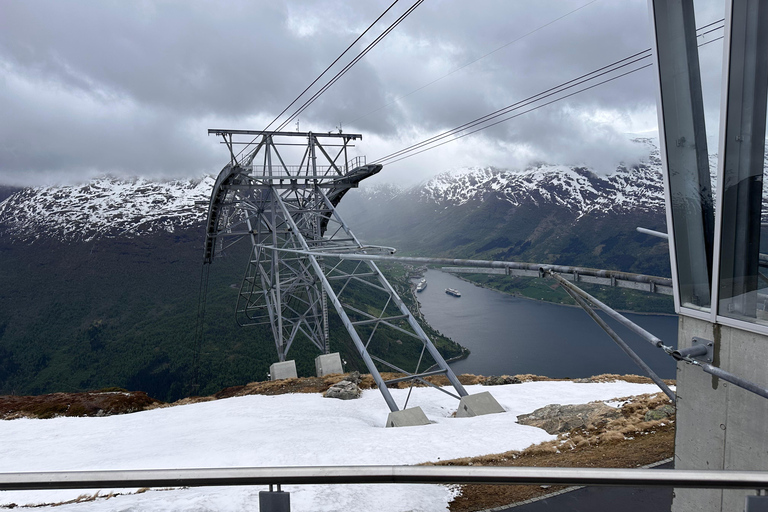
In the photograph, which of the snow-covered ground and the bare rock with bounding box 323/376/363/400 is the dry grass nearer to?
the snow-covered ground

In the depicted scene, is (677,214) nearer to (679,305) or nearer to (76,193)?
(679,305)

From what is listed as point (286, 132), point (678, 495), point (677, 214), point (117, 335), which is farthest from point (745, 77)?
point (117, 335)

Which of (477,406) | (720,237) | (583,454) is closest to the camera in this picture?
(720,237)

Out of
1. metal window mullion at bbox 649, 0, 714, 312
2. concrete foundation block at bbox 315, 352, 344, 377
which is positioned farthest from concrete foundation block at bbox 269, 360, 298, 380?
metal window mullion at bbox 649, 0, 714, 312

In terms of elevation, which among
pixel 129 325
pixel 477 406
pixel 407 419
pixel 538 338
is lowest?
pixel 129 325

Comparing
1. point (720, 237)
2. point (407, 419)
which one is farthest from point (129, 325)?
point (720, 237)

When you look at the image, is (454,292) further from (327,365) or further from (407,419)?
(407,419)
